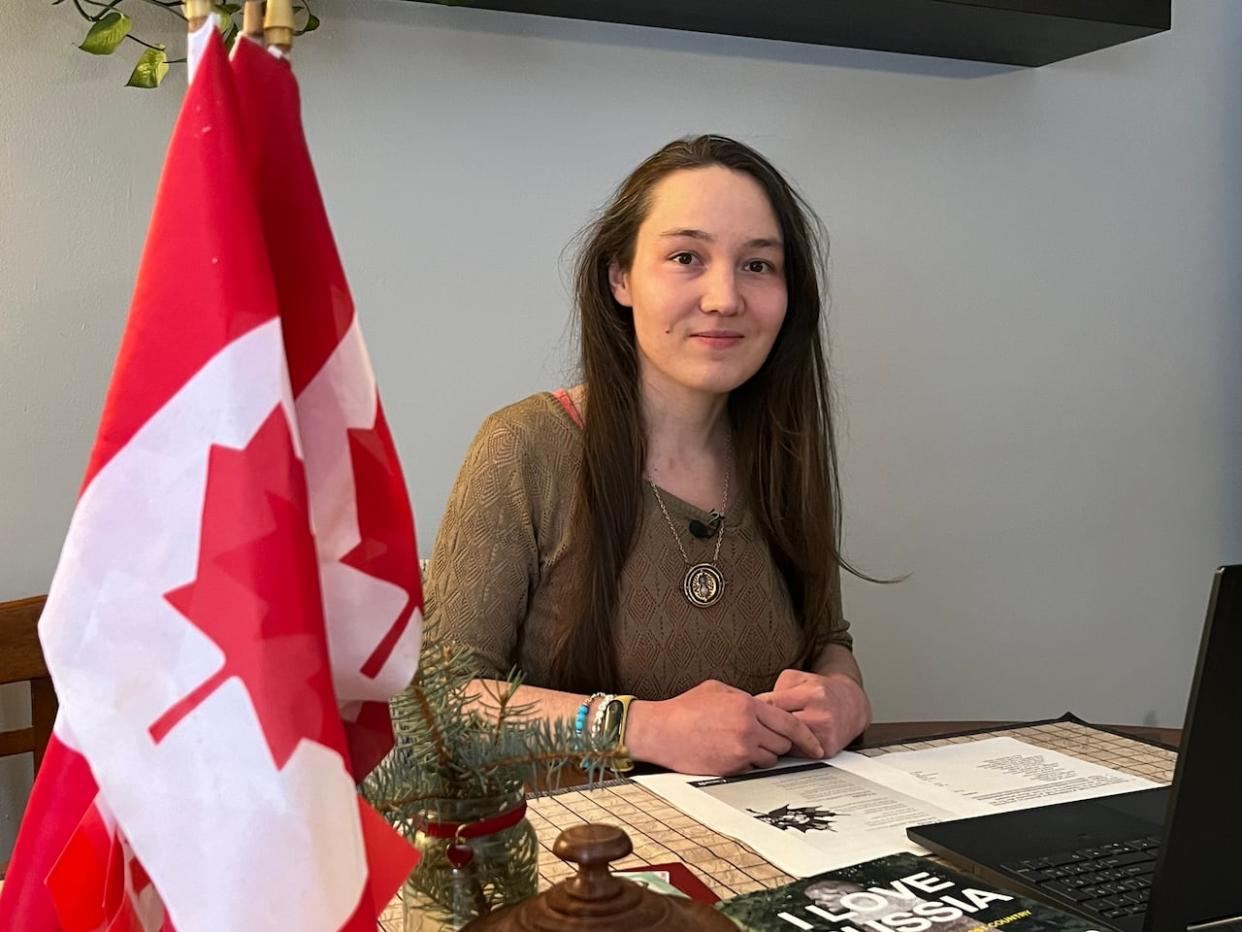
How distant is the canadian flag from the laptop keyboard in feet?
1.77

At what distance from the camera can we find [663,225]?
65.2 inches

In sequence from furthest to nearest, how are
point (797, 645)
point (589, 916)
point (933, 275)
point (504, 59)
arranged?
point (933, 275) < point (504, 59) < point (797, 645) < point (589, 916)

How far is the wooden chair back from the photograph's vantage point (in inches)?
60.9

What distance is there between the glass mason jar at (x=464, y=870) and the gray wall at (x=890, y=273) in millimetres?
1322

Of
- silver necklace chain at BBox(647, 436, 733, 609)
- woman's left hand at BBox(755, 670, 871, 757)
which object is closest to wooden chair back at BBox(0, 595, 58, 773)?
silver necklace chain at BBox(647, 436, 733, 609)

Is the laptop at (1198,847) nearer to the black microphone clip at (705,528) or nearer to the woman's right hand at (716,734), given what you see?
the woman's right hand at (716,734)

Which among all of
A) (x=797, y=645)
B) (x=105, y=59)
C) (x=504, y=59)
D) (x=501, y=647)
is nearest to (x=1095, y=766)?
(x=797, y=645)

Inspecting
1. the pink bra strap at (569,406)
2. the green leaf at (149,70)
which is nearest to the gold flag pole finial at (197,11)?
the pink bra strap at (569,406)

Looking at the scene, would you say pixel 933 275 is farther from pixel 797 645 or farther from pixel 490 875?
pixel 490 875

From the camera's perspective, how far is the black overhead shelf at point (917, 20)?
2.07 m

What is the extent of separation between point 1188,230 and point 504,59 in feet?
5.33

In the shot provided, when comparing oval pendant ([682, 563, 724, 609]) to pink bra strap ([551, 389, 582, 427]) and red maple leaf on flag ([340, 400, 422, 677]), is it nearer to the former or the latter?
pink bra strap ([551, 389, 582, 427])

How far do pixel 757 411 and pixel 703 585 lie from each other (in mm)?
289

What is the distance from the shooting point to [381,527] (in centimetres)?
62
